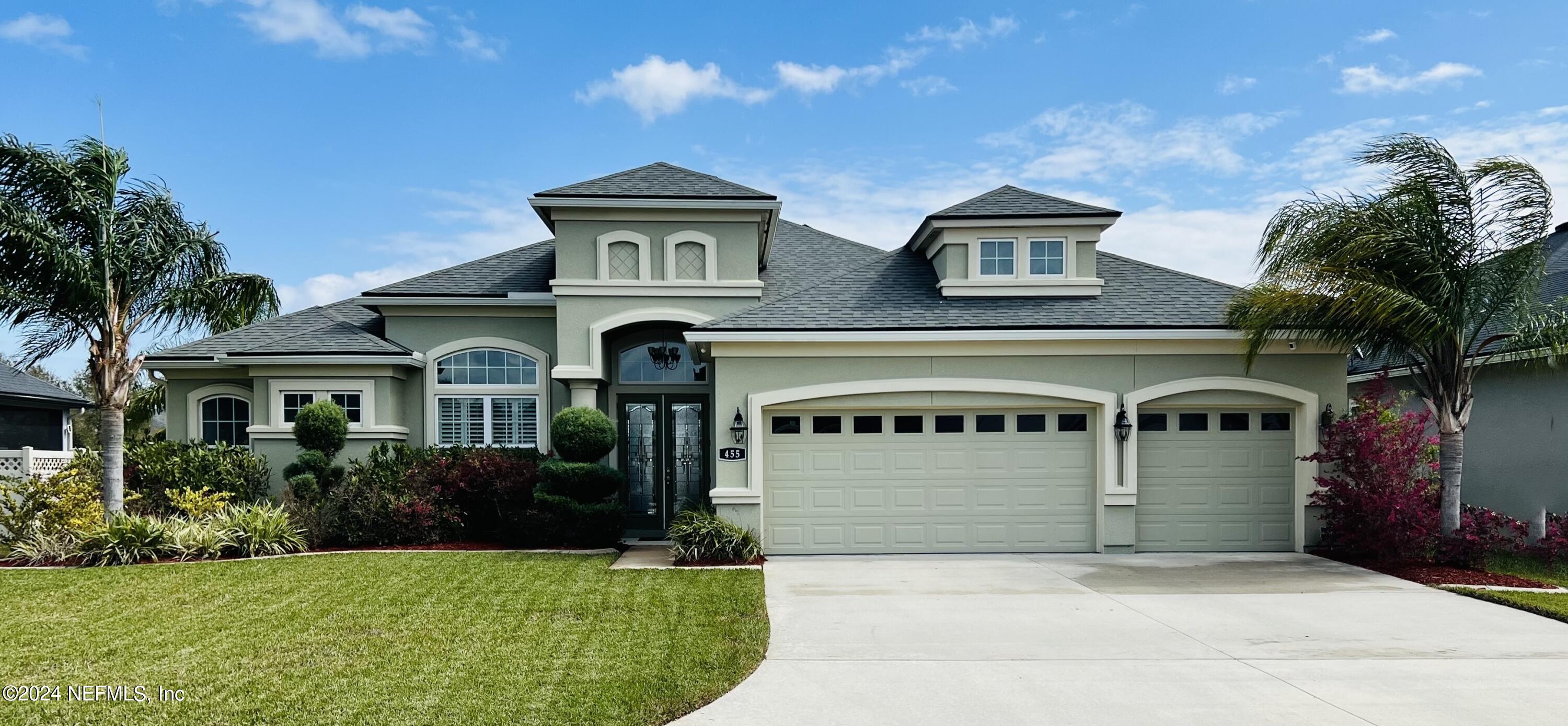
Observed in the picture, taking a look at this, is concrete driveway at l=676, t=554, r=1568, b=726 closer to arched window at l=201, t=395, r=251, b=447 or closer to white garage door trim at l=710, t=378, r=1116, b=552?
white garage door trim at l=710, t=378, r=1116, b=552

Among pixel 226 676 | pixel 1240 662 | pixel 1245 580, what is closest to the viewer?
pixel 226 676

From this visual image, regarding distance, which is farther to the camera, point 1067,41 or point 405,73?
point 405,73

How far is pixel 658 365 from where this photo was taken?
15.9 meters

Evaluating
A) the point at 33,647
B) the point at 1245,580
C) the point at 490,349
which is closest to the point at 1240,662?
the point at 1245,580

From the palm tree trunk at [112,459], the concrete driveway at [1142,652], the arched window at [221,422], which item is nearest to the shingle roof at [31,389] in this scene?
the arched window at [221,422]

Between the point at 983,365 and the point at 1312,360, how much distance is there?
458 centimetres

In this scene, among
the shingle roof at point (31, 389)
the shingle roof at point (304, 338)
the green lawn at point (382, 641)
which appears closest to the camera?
the green lawn at point (382, 641)

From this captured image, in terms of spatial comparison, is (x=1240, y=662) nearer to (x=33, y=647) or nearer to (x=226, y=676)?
(x=226, y=676)

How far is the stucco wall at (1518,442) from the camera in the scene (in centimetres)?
1347

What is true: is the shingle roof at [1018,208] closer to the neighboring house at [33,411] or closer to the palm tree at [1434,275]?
the palm tree at [1434,275]

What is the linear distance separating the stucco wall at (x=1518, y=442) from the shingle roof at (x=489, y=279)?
45.8ft

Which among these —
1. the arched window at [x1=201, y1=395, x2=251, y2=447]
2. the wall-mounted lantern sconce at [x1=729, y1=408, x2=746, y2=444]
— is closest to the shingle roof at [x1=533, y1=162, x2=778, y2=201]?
the wall-mounted lantern sconce at [x1=729, y1=408, x2=746, y2=444]

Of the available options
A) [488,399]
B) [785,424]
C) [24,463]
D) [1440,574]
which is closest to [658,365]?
[488,399]

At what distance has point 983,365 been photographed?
513 inches
